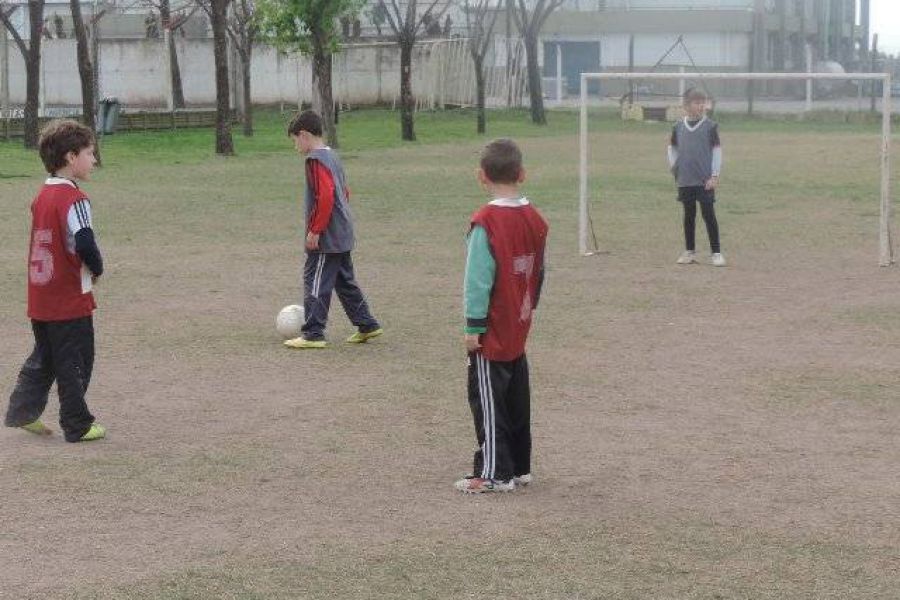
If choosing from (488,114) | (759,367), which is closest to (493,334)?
(759,367)

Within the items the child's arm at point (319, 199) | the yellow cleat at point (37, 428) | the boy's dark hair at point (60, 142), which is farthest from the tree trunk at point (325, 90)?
the boy's dark hair at point (60, 142)

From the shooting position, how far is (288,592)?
5.48m

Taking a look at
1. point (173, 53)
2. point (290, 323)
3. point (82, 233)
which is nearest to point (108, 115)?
point (173, 53)

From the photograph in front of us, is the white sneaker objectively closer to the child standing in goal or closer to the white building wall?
the child standing in goal

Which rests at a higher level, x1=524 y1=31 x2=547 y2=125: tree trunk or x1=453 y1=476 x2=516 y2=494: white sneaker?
x1=524 y1=31 x2=547 y2=125: tree trunk

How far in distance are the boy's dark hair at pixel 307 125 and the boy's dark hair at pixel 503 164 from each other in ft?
11.6

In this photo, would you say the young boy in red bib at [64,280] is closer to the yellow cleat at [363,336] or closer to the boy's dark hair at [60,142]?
the boy's dark hair at [60,142]

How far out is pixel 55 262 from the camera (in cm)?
767

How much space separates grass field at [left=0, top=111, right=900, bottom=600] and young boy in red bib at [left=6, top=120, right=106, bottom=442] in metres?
0.21

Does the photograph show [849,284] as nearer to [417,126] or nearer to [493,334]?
[493,334]

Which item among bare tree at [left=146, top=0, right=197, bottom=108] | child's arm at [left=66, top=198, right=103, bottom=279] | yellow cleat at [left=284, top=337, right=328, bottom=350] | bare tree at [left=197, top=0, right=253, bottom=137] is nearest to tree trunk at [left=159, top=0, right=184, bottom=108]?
bare tree at [left=146, top=0, right=197, bottom=108]

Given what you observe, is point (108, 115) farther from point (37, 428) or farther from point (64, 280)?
point (64, 280)

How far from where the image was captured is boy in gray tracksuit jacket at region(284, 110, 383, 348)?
1019 cm

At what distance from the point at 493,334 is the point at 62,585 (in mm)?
2064
